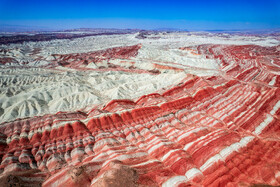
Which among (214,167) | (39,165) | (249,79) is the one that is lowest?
(39,165)

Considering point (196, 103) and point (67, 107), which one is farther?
point (67, 107)

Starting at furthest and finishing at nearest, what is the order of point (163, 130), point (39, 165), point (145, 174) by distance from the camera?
1. point (163, 130)
2. point (39, 165)
3. point (145, 174)

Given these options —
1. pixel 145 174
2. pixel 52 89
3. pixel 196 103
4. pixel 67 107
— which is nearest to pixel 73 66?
pixel 52 89

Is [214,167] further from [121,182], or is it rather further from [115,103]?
[115,103]

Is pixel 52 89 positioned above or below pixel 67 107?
above

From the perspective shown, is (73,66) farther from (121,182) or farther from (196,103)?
(121,182)

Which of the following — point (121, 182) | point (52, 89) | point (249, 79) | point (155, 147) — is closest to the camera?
point (121, 182)
